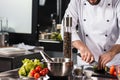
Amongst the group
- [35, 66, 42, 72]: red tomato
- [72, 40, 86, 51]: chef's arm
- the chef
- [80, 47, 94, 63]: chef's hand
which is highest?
the chef

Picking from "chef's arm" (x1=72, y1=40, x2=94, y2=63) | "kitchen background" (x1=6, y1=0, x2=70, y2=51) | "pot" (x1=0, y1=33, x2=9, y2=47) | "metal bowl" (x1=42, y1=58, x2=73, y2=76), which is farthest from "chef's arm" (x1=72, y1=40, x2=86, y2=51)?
"pot" (x1=0, y1=33, x2=9, y2=47)

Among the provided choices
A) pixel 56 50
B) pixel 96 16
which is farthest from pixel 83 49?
pixel 56 50

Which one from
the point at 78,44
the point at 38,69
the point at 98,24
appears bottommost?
the point at 38,69

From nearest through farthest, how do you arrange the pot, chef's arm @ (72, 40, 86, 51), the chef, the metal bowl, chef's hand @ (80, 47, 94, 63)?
the metal bowl → chef's hand @ (80, 47, 94, 63) → chef's arm @ (72, 40, 86, 51) → the chef → the pot

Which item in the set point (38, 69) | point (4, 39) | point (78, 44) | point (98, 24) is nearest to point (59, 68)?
point (38, 69)

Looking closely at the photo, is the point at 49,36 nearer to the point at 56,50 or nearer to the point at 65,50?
the point at 56,50

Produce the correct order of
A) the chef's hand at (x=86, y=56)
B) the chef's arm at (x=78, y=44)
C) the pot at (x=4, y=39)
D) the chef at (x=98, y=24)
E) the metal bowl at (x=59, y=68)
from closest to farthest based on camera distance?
the metal bowl at (x=59, y=68) < the chef's hand at (x=86, y=56) < the chef's arm at (x=78, y=44) < the chef at (x=98, y=24) < the pot at (x=4, y=39)

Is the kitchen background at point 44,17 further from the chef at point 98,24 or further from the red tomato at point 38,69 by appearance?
the red tomato at point 38,69

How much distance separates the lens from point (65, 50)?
73.0 inches

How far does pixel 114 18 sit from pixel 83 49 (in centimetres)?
46

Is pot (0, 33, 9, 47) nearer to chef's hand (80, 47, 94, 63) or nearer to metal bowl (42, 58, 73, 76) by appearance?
chef's hand (80, 47, 94, 63)

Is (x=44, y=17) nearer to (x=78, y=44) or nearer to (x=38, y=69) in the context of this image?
(x=78, y=44)

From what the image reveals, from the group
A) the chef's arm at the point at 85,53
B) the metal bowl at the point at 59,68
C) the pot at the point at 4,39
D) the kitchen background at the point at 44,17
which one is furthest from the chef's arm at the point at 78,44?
the pot at the point at 4,39

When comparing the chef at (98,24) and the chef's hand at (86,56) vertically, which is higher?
the chef at (98,24)
